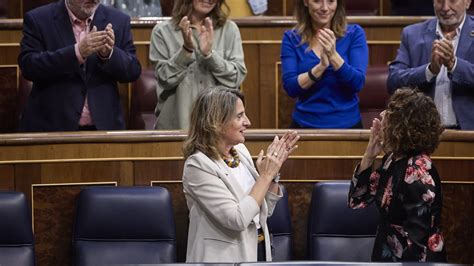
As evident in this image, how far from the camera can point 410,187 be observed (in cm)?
289

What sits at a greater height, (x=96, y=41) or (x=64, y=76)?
(x=96, y=41)

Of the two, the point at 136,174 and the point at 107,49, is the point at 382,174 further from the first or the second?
the point at 107,49

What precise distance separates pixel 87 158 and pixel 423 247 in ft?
4.11

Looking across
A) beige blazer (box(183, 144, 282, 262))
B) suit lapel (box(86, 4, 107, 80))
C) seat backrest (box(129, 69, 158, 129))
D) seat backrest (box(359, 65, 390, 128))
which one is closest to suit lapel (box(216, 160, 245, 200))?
beige blazer (box(183, 144, 282, 262))

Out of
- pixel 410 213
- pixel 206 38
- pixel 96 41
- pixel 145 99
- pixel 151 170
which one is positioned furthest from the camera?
pixel 145 99

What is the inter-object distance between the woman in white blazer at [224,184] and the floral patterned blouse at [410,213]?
0.31m

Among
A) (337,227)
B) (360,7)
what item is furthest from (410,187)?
(360,7)

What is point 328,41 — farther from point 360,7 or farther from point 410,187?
point 360,7

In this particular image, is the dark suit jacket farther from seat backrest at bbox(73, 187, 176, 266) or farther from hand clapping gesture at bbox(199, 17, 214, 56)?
seat backrest at bbox(73, 187, 176, 266)

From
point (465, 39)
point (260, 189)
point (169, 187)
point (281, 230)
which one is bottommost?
point (281, 230)

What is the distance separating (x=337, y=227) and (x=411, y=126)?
2.28 ft

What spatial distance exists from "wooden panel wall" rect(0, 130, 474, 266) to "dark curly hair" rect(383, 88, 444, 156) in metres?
0.71

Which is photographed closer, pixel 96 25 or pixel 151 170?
pixel 151 170

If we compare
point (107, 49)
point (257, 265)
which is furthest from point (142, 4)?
point (257, 265)
